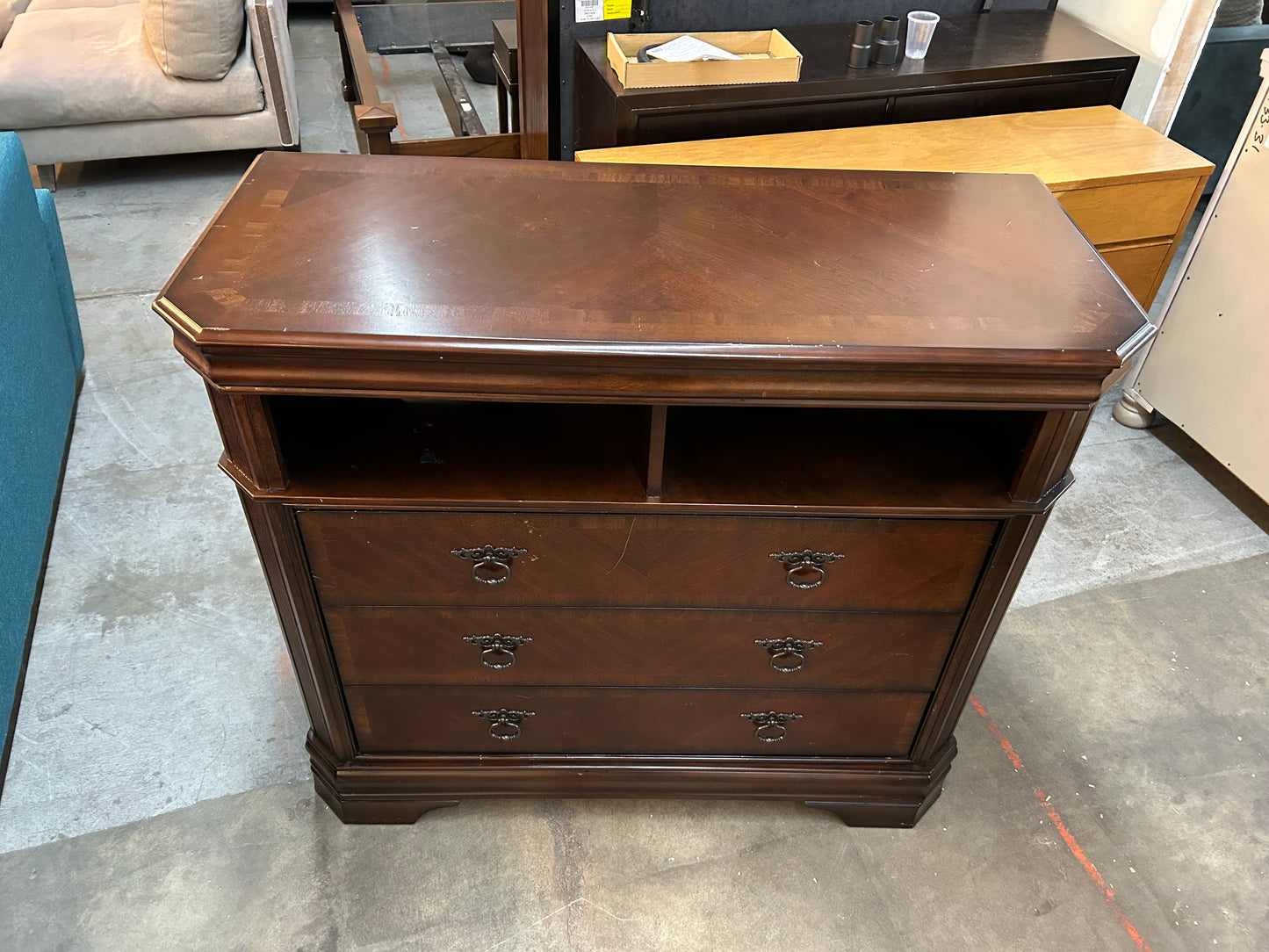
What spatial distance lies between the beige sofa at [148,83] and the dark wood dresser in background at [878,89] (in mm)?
2082

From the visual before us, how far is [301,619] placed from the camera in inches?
58.6

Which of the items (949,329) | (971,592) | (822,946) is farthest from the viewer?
(822,946)

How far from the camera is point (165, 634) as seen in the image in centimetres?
220

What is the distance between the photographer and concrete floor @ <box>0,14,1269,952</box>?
1.73 meters

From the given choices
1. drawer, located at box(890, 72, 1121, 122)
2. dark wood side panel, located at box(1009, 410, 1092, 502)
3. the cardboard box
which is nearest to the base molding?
dark wood side panel, located at box(1009, 410, 1092, 502)

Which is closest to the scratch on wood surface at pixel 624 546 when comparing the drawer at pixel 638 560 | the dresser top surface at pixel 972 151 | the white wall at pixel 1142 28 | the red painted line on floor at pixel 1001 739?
the drawer at pixel 638 560

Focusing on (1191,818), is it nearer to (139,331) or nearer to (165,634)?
(165,634)

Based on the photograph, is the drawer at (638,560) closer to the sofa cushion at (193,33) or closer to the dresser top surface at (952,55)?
the dresser top surface at (952,55)

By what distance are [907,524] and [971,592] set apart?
22 centimetres

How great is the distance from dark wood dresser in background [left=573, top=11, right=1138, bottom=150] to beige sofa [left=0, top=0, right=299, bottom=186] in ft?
6.83

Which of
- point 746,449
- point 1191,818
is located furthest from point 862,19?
point 1191,818

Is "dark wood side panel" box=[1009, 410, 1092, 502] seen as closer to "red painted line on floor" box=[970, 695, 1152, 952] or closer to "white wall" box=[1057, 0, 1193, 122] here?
"red painted line on floor" box=[970, 695, 1152, 952]

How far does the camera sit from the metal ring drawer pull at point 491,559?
1.41 m

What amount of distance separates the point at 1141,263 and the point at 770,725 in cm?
188
